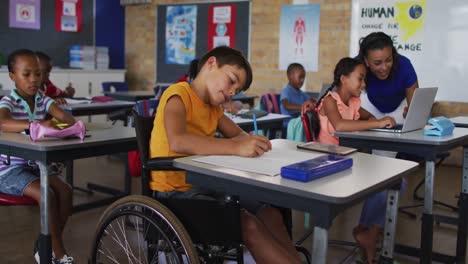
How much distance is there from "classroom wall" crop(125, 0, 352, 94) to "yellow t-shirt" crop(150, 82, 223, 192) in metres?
4.37

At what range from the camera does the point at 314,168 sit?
143 cm

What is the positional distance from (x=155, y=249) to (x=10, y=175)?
892 millimetres

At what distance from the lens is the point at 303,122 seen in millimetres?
2820

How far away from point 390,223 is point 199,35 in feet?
18.3

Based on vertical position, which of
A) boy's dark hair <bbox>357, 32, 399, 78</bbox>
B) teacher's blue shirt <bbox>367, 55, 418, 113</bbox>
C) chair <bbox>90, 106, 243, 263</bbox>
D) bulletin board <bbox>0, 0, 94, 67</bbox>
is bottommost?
chair <bbox>90, 106, 243, 263</bbox>

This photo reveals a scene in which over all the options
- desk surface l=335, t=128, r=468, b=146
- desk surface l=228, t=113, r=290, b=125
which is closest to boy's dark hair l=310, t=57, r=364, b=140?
desk surface l=335, t=128, r=468, b=146

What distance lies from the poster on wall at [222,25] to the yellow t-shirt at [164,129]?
16.5 feet

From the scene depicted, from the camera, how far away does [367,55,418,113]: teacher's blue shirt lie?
293cm

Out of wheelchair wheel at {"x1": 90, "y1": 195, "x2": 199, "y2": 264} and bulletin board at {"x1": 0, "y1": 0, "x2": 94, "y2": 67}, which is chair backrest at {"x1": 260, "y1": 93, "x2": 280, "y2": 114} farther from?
bulletin board at {"x1": 0, "y1": 0, "x2": 94, "y2": 67}

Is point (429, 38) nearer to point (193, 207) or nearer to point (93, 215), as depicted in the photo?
point (93, 215)

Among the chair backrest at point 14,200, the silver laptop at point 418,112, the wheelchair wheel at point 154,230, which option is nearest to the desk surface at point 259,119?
the silver laptop at point 418,112

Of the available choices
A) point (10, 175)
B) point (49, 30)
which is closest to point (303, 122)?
point (10, 175)

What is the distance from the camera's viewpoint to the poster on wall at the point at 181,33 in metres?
7.25

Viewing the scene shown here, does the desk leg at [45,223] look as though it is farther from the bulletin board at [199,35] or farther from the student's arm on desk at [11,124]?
the bulletin board at [199,35]
